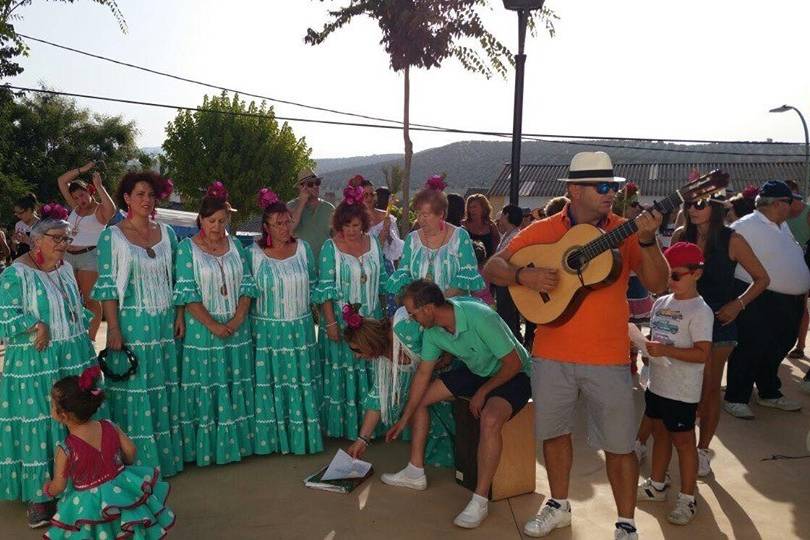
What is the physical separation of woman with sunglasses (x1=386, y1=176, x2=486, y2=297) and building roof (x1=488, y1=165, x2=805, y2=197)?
32.8 metres

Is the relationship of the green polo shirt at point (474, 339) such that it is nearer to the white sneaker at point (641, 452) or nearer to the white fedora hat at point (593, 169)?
the white fedora hat at point (593, 169)

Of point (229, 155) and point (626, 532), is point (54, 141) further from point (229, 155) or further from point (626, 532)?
point (626, 532)

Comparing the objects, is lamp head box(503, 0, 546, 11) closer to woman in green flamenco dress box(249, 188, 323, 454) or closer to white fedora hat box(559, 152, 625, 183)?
woman in green flamenco dress box(249, 188, 323, 454)

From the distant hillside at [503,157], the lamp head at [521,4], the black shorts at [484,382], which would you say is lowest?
the black shorts at [484,382]

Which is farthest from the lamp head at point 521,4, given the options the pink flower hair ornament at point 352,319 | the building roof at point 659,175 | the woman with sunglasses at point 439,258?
the building roof at point 659,175

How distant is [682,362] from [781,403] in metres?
2.75

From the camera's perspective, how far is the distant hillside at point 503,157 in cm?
4722

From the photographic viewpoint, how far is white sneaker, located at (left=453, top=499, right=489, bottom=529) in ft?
13.1

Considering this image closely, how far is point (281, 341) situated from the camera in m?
5.12

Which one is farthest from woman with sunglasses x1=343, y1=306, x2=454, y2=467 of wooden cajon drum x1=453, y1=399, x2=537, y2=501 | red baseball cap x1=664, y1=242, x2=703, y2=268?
red baseball cap x1=664, y1=242, x2=703, y2=268

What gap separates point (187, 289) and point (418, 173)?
51288 millimetres

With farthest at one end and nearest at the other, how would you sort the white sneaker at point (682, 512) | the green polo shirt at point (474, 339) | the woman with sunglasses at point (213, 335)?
the woman with sunglasses at point (213, 335)
the green polo shirt at point (474, 339)
the white sneaker at point (682, 512)

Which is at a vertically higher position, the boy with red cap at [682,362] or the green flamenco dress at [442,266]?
the green flamenco dress at [442,266]

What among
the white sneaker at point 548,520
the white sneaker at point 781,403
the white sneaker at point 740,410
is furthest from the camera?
the white sneaker at point 781,403
